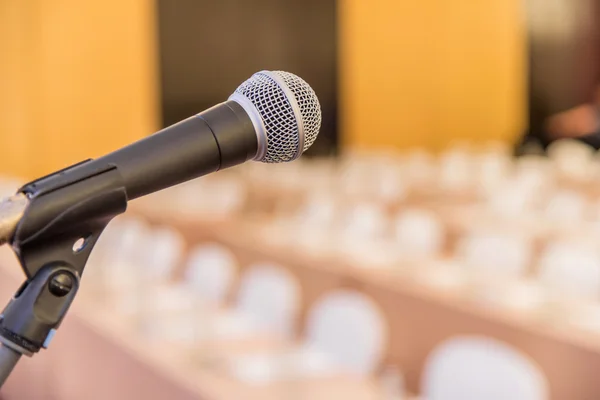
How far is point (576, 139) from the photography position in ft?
44.8

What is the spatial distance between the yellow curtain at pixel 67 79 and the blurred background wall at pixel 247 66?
0.6 inches

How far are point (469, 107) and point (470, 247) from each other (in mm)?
10898

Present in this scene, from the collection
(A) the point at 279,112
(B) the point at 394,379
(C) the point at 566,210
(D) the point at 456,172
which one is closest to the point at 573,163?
(D) the point at 456,172

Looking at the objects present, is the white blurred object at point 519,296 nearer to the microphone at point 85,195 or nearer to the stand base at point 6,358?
the microphone at point 85,195

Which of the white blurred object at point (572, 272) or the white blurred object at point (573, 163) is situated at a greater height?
the white blurred object at point (572, 272)

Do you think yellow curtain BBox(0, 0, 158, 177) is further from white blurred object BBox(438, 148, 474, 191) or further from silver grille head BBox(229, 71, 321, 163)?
silver grille head BBox(229, 71, 321, 163)

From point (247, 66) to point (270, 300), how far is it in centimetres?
931

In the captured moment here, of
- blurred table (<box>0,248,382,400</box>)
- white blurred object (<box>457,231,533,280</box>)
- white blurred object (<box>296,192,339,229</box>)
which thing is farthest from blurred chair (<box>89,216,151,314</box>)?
white blurred object (<box>457,231,533,280</box>)

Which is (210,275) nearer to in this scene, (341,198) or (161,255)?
(161,255)

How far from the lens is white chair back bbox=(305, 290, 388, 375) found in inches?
128

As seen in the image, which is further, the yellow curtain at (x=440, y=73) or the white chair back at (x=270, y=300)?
the yellow curtain at (x=440, y=73)

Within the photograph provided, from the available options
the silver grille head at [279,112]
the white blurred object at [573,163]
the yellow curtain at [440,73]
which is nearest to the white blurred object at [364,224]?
the white blurred object at [573,163]

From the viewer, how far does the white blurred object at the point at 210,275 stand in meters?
4.75

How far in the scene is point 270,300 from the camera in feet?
13.4
